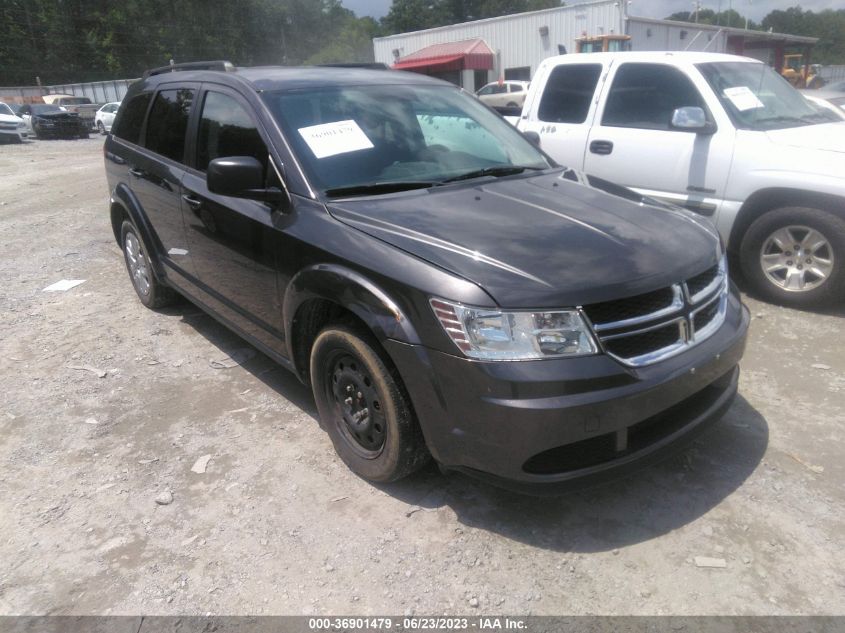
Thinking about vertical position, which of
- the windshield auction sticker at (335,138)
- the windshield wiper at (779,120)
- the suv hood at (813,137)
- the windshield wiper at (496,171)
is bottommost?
the suv hood at (813,137)

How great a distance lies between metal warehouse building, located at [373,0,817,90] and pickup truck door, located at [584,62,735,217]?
20680mm

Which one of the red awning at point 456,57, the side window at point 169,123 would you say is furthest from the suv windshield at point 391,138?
the red awning at point 456,57

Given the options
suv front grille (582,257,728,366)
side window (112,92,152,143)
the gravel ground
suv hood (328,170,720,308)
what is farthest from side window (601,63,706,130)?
side window (112,92,152,143)

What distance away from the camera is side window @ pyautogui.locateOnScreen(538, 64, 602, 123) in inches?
241

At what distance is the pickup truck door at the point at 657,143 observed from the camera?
17.1 feet

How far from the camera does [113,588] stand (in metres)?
2.54

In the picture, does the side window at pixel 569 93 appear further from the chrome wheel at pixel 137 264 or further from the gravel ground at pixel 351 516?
the chrome wheel at pixel 137 264

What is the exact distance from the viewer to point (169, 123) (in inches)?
177

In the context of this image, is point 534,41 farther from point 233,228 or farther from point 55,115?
point 233,228

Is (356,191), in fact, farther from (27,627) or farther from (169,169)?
(27,627)

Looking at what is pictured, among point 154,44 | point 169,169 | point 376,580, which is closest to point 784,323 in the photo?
point 376,580

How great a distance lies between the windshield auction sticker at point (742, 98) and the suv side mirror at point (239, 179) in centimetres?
401

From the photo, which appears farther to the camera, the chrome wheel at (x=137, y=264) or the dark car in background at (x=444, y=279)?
the chrome wheel at (x=137, y=264)

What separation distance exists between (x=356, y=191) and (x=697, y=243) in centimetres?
161
